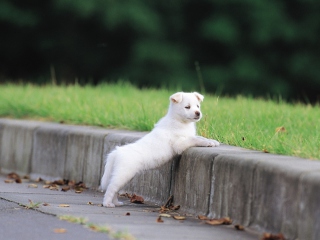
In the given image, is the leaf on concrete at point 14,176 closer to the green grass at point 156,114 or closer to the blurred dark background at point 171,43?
the green grass at point 156,114

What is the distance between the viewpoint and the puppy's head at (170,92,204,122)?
7.92 m

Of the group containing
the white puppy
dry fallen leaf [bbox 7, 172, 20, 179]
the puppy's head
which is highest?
the puppy's head

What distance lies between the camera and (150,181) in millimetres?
8555

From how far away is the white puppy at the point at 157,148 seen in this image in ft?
25.4

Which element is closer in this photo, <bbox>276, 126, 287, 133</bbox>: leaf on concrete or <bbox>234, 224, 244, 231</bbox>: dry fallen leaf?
<bbox>234, 224, 244, 231</bbox>: dry fallen leaf

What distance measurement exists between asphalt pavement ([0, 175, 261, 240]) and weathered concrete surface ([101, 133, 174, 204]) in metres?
0.13

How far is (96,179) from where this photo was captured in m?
9.67

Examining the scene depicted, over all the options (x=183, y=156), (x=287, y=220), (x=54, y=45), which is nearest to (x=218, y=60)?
(x=54, y=45)

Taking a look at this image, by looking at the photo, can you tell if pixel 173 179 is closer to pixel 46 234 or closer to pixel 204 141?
pixel 204 141

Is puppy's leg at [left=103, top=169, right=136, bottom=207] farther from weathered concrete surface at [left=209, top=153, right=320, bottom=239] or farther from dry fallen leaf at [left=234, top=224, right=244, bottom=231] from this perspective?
dry fallen leaf at [left=234, top=224, right=244, bottom=231]

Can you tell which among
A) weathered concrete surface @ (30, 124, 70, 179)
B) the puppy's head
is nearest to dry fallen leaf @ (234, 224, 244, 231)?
the puppy's head

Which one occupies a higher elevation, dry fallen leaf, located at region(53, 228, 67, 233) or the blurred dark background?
the blurred dark background

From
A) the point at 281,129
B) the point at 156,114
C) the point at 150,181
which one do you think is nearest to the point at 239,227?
the point at 150,181

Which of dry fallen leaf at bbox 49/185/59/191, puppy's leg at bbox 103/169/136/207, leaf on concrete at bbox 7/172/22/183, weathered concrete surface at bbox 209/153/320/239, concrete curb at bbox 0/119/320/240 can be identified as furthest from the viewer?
leaf on concrete at bbox 7/172/22/183
